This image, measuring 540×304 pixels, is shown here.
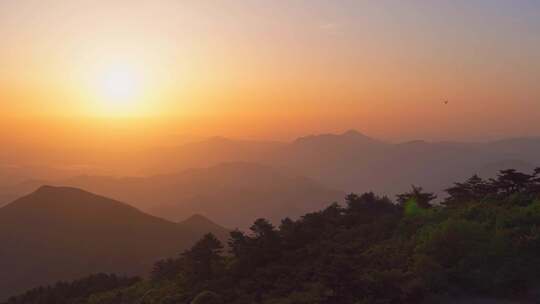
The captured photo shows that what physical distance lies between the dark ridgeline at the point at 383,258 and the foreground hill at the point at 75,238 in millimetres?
64085

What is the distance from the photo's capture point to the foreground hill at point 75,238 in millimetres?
87562

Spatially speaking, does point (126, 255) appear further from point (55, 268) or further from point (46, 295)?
point (46, 295)

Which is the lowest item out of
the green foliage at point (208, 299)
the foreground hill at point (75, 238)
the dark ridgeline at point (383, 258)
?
the foreground hill at point (75, 238)

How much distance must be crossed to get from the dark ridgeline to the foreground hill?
64085mm

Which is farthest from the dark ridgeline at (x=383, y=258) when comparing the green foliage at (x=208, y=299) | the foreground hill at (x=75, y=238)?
the foreground hill at (x=75, y=238)

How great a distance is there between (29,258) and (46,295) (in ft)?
232

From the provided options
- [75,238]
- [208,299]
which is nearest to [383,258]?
[208,299]

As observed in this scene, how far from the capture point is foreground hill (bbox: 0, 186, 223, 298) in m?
87.6

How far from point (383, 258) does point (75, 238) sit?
10176cm

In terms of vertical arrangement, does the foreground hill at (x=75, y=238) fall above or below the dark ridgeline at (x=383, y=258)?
below

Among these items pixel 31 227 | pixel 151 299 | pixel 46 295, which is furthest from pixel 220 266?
pixel 31 227

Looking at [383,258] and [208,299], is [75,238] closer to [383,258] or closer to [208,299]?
[208,299]

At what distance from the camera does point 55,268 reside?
289 feet

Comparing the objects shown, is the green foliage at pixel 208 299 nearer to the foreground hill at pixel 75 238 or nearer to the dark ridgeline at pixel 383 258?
the dark ridgeline at pixel 383 258
